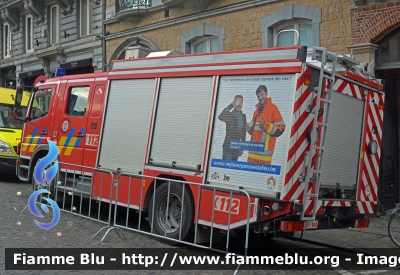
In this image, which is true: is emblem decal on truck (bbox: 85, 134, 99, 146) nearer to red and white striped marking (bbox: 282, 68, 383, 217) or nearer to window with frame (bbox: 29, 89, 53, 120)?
window with frame (bbox: 29, 89, 53, 120)

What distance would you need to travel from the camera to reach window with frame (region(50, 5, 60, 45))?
2470 cm

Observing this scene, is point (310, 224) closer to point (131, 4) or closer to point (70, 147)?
point (70, 147)

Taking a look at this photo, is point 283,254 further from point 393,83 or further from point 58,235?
point 393,83

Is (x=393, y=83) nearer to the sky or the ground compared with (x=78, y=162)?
nearer to the sky

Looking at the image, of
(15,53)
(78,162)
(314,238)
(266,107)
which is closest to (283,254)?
(314,238)

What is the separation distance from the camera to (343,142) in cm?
755

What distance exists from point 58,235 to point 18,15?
22.8 meters

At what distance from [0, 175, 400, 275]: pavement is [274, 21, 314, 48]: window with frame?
4896 mm

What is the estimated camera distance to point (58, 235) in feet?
27.0

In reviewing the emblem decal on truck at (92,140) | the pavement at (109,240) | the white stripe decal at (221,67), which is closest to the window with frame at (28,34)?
the pavement at (109,240)

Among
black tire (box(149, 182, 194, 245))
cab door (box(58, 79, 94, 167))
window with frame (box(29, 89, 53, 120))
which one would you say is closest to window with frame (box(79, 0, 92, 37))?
window with frame (box(29, 89, 53, 120))

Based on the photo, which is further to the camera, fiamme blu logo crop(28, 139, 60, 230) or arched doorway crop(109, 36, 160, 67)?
arched doorway crop(109, 36, 160, 67)

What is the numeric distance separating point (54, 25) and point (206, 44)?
1138 centimetres

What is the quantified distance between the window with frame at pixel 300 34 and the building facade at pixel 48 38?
364 inches
